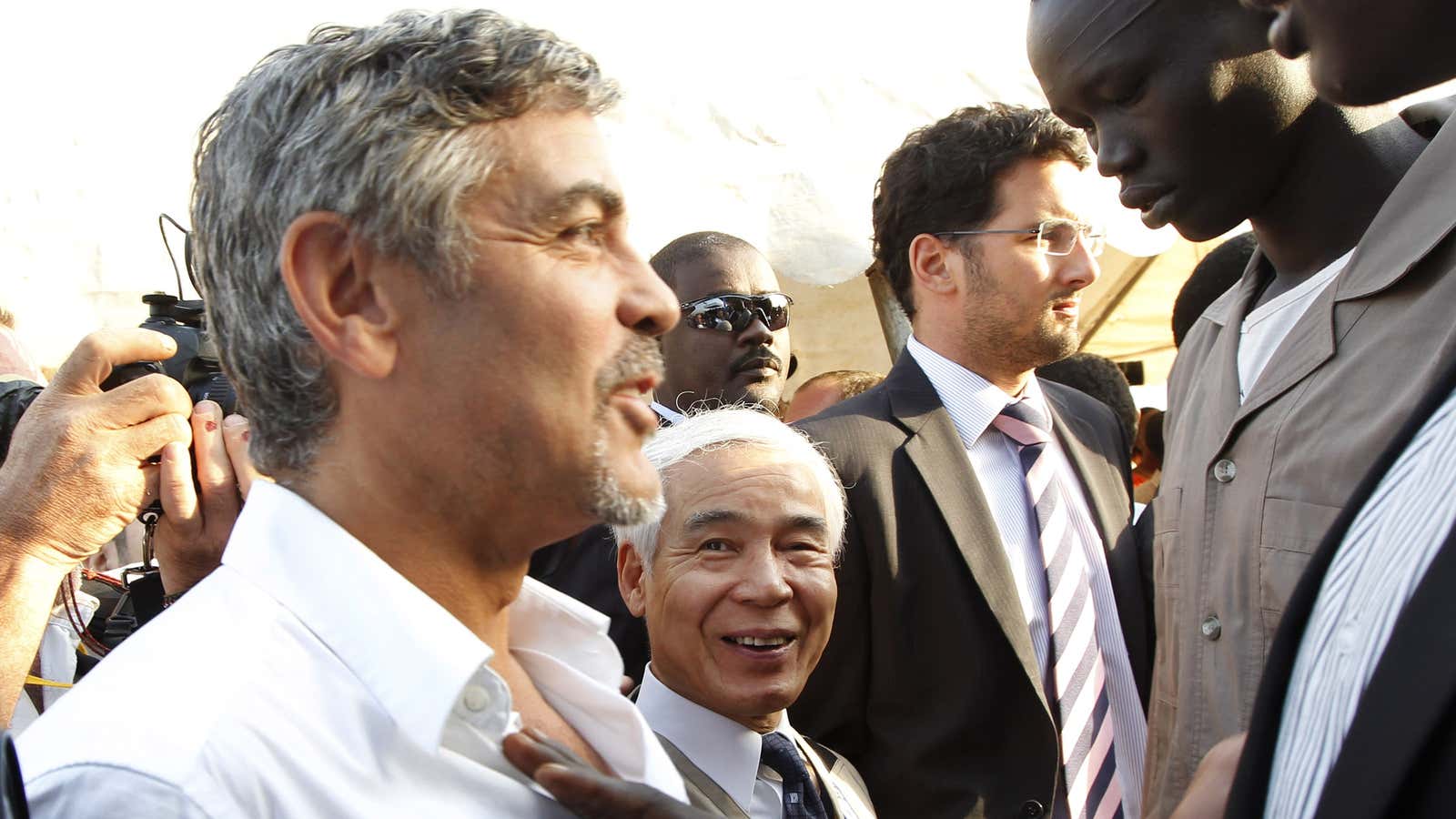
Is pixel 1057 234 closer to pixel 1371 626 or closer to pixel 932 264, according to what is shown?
pixel 932 264

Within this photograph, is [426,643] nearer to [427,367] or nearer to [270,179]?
[427,367]

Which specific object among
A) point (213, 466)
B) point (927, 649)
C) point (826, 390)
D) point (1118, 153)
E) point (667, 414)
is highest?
point (1118, 153)

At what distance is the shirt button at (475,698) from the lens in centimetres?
129

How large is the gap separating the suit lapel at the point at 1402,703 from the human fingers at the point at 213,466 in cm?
169

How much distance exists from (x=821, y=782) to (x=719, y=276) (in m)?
1.96

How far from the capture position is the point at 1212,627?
1.99 metres

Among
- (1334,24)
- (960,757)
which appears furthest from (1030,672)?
(1334,24)

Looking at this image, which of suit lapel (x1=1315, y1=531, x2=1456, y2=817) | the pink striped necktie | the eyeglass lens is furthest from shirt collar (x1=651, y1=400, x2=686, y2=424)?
suit lapel (x1=1315, y1=531, x2=1456, y2=817)

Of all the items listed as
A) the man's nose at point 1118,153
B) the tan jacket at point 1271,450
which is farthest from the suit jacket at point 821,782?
→ the man's nose at point 1118,153

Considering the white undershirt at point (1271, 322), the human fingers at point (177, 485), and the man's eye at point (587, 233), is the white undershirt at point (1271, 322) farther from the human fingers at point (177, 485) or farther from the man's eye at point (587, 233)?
the human fingers at point (177, 485)

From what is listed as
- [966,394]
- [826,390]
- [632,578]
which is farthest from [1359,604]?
[826,390]

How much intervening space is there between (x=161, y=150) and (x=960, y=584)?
3.73 m

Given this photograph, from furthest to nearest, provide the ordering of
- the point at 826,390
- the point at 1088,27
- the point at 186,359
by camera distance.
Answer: the point at 826,390 < the point at 186,359 < the point at 1088,27

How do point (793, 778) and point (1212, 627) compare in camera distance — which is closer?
point (1212, 627)
